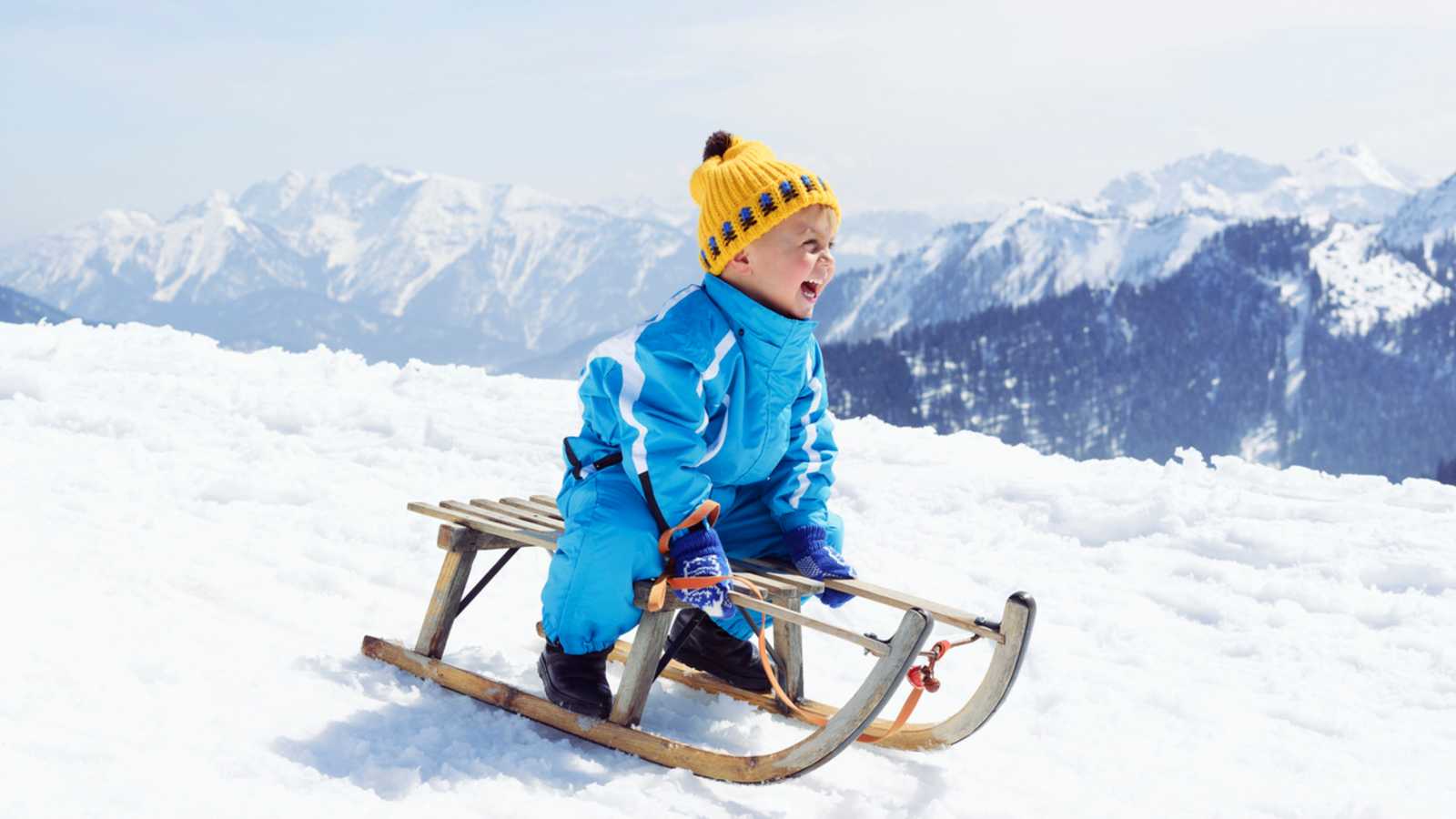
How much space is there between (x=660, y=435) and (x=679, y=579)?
38cm

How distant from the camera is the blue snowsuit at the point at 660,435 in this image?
3023mm

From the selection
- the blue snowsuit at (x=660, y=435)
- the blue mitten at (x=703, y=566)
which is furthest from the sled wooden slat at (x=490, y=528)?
the blue mitten at (x=703, y=566)

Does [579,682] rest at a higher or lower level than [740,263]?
lower

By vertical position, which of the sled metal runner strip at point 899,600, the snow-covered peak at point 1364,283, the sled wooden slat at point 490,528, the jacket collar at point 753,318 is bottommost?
the sled wooden slat at point 490,528

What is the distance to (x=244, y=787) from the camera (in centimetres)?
255

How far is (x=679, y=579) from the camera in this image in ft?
9.86

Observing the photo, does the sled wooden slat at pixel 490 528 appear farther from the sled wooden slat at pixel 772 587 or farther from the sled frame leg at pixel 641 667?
the sled wooden slat at pixel 772 587

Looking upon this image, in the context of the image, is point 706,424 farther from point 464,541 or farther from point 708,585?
point 464,541

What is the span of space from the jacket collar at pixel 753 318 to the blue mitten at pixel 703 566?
23.1 inches

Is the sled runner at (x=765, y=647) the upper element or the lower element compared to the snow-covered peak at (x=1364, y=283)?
lower

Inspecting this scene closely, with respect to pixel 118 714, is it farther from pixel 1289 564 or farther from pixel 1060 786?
pixel 1289 564

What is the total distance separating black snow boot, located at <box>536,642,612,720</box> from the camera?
3.22m

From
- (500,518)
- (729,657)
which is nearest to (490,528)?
(500,518)

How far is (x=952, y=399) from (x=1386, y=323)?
2836 inches
